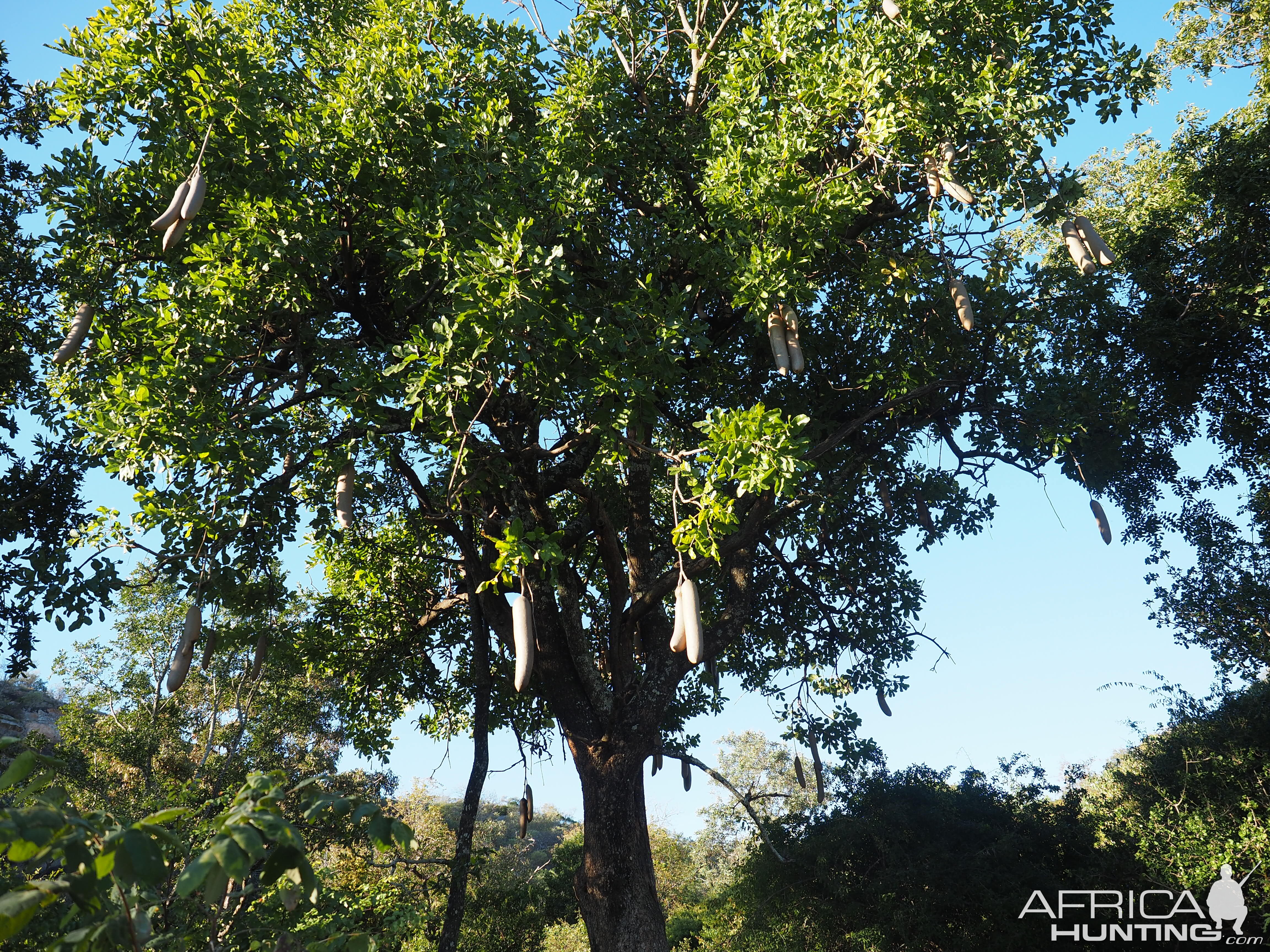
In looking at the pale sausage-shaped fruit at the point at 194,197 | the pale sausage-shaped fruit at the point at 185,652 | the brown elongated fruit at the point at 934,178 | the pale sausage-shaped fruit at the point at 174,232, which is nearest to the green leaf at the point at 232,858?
the pale sausage-shaped fruit at the point at 185,652

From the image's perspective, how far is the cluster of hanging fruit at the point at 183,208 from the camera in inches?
193

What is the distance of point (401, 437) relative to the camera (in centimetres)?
785

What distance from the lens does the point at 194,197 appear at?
4.98 m

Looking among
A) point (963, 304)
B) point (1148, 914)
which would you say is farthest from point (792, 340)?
point (1148, 914)

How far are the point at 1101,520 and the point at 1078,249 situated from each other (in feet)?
9.91

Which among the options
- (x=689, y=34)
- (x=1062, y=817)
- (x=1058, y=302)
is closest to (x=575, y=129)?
(x=689, y=34)

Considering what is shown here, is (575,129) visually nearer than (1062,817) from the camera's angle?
Yes

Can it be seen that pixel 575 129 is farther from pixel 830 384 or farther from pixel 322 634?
pixel 322 634

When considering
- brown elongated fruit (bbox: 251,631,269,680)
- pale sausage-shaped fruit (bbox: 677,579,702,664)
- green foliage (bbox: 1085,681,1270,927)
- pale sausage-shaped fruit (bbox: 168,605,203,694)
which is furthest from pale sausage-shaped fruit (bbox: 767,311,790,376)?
green foliage (bbox: 1085,681,1270,927)

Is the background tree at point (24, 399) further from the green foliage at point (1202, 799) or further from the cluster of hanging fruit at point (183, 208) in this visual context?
the green foliage at point (1202, 799)

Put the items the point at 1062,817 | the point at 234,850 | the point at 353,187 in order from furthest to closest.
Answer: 1. the point at 1062,817
2. the point at 353,187
3. the point at 234,850

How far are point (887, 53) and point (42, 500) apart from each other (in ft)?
29.0

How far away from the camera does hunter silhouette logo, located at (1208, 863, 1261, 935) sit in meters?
9.20

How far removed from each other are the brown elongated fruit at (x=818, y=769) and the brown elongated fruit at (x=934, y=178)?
6.33 metres
